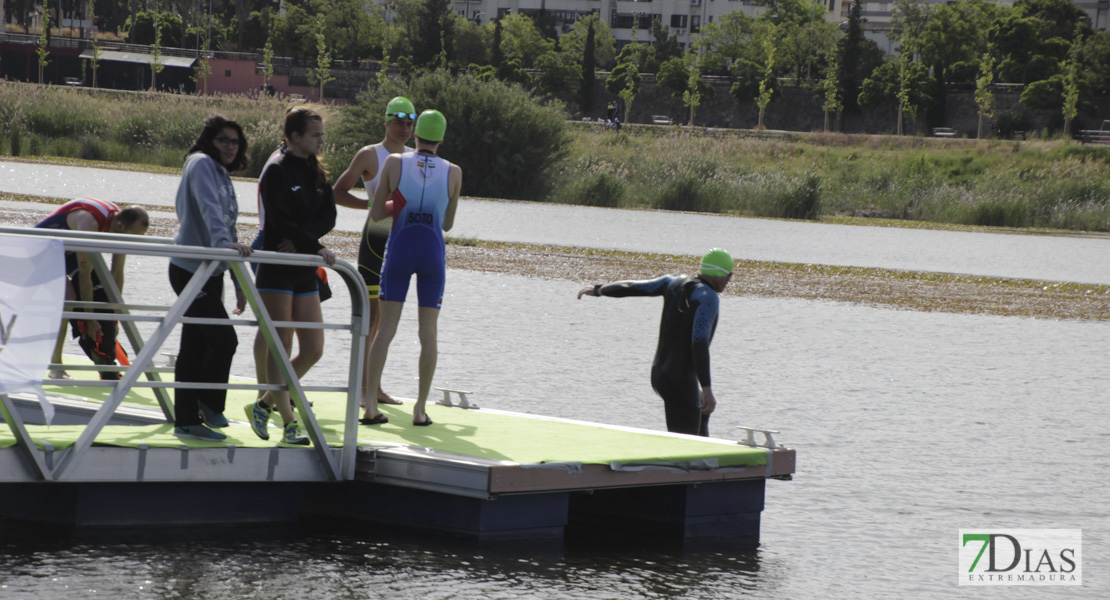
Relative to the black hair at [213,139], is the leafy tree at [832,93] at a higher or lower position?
higher

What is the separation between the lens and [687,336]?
7848mm

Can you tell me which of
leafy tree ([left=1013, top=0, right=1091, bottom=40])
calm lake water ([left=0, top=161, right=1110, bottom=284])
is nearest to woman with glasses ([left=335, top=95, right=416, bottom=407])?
calm lake water ([left=0, top=161, right=1110, bottom=284])

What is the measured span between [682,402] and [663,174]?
33599 mm

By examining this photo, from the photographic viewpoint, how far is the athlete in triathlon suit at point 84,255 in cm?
777

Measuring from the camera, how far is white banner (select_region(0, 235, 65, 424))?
5418 millimetres

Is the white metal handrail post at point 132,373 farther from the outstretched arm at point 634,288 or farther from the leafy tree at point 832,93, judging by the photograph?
the leafy tree at point 832,93

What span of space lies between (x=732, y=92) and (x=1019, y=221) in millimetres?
63555

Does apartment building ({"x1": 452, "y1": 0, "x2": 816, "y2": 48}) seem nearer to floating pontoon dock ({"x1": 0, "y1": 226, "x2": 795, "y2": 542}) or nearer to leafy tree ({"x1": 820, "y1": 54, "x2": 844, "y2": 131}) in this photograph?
leafy tree ({"x1": 820, "y1": 54, "x2": 844, "y2": 131})

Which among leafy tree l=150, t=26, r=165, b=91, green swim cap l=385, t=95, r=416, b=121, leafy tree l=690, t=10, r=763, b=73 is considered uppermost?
leafy tree l=690, t=10, r=763, b=73

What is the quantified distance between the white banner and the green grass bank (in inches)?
1300

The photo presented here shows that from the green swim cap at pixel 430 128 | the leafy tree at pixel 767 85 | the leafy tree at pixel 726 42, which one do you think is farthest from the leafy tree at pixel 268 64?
the green swim cap at pixel 430 128

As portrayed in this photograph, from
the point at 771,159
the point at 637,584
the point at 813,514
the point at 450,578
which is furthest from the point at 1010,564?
the point at 771,159

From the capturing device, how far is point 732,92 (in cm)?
10131

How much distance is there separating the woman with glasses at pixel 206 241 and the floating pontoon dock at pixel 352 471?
0.14 m
